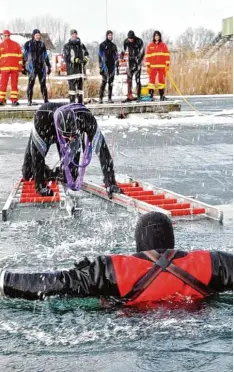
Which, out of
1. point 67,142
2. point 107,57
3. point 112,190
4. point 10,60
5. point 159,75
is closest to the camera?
point 67,142

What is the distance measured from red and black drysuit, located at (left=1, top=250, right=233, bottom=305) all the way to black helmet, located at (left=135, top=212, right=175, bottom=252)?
9 centimetres

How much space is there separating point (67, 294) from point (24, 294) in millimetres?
256

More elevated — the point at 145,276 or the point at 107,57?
the point at 107,57

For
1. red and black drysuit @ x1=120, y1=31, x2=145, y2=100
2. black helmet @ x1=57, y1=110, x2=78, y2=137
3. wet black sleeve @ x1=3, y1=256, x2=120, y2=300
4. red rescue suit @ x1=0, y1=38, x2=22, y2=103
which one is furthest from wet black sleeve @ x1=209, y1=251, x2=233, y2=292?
red rescue suit @ x1=0, y1=38, x2=22, y2=103

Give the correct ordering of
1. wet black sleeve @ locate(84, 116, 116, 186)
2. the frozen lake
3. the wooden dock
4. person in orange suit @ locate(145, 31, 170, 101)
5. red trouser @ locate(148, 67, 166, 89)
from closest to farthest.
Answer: the frozen lake
wet black sleeve @ locate(84, 116, 116, 186)
the wooden dock
person in orange suit @ locate(145, 31, 170, 101)
red trouser @ locate(148, 67, 166, 89)

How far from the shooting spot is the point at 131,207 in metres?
7.62

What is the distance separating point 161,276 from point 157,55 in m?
14.4

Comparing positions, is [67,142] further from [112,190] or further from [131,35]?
[131,35]

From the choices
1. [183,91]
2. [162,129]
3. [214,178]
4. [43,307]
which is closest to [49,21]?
[183,91]

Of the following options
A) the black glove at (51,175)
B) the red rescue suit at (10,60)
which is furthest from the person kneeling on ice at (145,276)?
the red rescue suit at (10,60)

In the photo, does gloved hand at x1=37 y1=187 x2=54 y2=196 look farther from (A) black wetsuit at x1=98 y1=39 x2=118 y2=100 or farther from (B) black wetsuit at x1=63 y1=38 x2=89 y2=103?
(A) black wetsuit at x1=98 y1=39 x2=118 y2=100

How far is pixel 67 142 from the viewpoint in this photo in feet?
25.7

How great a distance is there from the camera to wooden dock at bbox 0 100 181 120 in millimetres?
17797

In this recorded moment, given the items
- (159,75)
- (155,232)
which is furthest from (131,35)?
(155,232)
